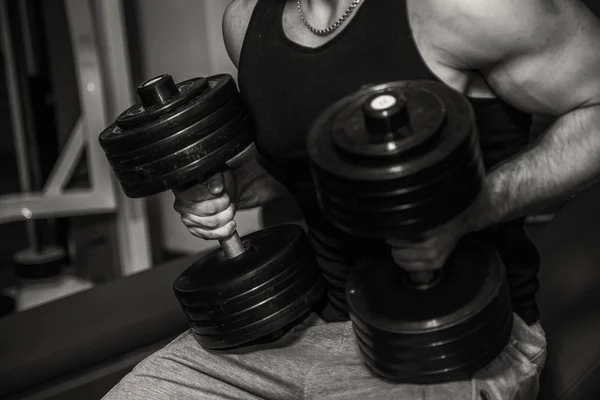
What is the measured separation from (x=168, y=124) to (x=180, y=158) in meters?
0.05

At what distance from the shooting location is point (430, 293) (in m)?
0.95

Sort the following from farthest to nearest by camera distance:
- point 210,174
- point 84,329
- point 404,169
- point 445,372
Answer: point 84,329
point 210,174
point 445,372
point 404,169

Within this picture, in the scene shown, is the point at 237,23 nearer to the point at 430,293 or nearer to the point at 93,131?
the point at 430,293

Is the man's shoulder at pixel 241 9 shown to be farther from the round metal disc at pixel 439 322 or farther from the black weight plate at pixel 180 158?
the round metal disc at pixel 439 322

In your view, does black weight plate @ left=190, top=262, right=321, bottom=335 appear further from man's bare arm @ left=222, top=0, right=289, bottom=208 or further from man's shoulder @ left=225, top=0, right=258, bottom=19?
man's shoulder @ left=225, top=0, right=258, bottom=19

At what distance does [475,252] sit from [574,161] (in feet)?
0.53

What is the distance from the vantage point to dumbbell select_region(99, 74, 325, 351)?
1028 millimetres

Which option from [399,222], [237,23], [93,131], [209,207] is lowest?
[93,131]

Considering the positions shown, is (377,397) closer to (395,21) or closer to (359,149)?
(359,149)

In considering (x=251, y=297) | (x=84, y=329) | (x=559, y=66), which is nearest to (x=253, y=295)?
(x=251, y=297)

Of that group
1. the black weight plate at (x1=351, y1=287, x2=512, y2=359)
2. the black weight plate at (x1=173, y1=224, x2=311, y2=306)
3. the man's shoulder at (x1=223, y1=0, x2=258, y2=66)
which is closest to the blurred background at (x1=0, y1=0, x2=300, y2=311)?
the man's shoulder at (x1=223, y1=0, x2=258, y2=66)

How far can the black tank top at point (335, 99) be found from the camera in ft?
3.33

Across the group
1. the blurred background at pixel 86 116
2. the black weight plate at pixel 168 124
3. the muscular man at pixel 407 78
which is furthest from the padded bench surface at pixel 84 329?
the blurred background at pixel 86 116

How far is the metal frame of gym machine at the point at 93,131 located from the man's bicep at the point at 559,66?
194cm
